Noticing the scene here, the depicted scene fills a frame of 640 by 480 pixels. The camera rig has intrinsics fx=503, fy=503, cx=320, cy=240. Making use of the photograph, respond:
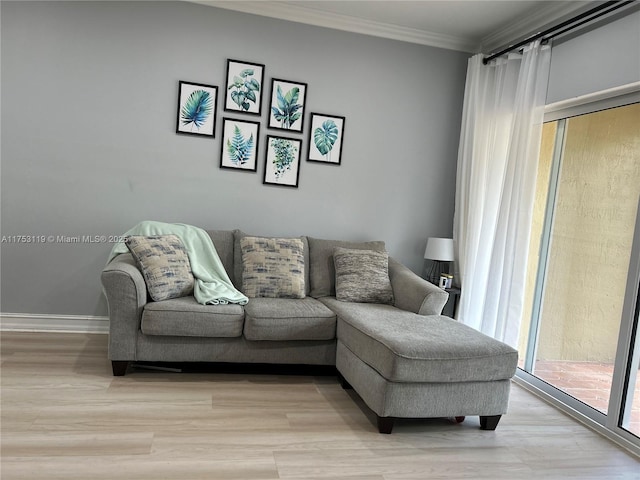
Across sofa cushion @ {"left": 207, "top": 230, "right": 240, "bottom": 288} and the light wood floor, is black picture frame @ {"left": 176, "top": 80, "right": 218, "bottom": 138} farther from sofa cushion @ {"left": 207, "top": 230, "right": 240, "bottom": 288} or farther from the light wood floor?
the light wood floor

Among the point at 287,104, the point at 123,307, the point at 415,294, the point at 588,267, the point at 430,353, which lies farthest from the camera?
the point at 287,104

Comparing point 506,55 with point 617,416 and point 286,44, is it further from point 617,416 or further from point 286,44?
point 617,416

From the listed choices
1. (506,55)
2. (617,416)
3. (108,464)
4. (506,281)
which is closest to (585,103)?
(506,55)

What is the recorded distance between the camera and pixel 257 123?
3984 millimetres

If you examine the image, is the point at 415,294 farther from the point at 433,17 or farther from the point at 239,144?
the point at 433,17

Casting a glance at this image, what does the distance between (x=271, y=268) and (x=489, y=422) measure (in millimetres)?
1706

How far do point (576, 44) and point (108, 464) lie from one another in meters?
3.55

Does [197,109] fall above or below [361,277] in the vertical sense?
above

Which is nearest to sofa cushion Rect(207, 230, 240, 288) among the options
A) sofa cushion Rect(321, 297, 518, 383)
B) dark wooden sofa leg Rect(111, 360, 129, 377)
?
dark wooden sofa leg Rect(111, 360, 129, 377)

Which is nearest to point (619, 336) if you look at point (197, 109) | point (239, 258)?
point (239, 258)

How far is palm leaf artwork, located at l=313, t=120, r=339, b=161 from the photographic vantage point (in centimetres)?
411

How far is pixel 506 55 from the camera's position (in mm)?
3875

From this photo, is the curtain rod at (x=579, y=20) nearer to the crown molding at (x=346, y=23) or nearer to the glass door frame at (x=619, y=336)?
the glass door frame at (x=619, y=336)

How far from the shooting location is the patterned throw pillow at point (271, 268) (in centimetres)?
352
